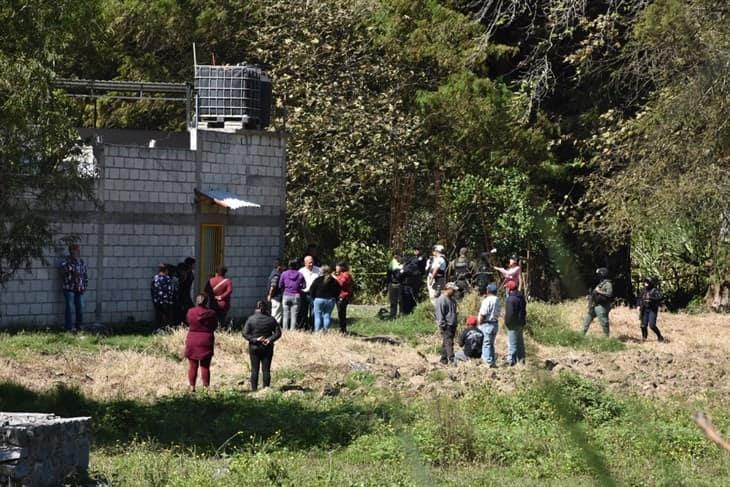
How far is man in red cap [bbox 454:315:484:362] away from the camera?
2139 cm

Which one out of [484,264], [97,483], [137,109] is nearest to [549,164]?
[484,264]

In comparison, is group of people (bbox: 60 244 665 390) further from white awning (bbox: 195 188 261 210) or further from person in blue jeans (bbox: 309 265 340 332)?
white awning (bbox: 195 188 261 210)

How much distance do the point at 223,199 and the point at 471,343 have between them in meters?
6.71

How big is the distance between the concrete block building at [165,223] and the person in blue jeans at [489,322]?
6.66m

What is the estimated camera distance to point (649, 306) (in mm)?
25156

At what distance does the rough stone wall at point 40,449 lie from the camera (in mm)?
10461

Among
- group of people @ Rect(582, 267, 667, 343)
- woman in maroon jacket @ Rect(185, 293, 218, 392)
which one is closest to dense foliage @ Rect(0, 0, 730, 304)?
group of people @ Rect(582, 267, 667, 343)

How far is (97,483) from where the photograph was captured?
37.7 ft

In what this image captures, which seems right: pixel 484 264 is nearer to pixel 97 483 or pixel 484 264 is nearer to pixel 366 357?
pixel 366 357

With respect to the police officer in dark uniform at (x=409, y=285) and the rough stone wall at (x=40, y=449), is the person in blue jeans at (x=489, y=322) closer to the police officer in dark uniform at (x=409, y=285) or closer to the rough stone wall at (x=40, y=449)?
the police officer in dark uniform at (x=409, y=285)

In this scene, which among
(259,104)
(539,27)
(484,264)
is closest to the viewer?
(259,104)

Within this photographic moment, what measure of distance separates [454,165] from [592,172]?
3778 mm

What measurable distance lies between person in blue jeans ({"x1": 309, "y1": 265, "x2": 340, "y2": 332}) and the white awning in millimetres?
2649

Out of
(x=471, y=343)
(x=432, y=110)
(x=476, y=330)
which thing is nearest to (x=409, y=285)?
(x=432, y=110)
